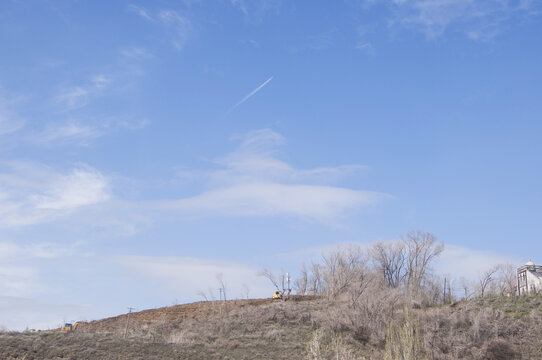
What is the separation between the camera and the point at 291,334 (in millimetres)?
35406

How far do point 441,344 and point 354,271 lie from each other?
65.6 feet

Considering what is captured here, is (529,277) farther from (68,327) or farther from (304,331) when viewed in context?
(68,327)

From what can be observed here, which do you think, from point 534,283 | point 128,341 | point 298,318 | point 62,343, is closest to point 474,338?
point 298,318

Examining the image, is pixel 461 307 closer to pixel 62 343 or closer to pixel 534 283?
pixel 534 283

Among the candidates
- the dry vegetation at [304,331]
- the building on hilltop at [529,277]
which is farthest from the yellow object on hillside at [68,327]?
the building on hilltop at [529,277]

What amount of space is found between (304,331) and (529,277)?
2485 cm

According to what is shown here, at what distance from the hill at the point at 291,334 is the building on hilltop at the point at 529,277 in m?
6.62

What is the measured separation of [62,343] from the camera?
29328 mm

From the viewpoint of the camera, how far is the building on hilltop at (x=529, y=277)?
47759mm

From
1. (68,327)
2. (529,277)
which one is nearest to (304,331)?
(68,327)

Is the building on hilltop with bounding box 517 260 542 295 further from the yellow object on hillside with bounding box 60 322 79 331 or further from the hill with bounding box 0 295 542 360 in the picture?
the yellow object on hillside with bounding box 60 322 79 331

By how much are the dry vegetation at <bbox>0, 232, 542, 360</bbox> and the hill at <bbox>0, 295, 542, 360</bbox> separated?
6cm

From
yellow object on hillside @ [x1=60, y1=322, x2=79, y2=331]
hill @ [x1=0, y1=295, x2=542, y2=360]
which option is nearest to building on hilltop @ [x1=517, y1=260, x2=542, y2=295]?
hill @ [x1=0, y1=295, x2=542, y2=360]

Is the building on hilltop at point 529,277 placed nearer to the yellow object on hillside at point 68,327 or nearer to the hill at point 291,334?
the hill at point 291,334
